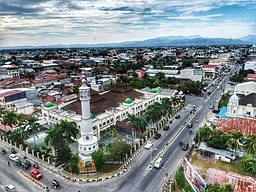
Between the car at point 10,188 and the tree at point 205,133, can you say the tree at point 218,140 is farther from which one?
the car at point 10,188

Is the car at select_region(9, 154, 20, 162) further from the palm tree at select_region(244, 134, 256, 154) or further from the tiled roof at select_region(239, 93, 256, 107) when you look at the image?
the tiled roof at select_region(239, 93, 256, 107)

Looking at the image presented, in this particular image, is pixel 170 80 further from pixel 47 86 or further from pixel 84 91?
pixel 84 91

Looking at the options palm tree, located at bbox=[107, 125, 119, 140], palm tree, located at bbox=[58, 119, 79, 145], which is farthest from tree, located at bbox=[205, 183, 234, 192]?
palm tree, located at bbox=[58, 119, 79, 145]

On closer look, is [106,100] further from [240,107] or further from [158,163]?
[240,107]

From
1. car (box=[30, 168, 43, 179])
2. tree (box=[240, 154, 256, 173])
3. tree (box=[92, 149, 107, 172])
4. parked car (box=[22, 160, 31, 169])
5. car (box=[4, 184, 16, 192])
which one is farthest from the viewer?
parked car (box=[22, 160, 31, 169])

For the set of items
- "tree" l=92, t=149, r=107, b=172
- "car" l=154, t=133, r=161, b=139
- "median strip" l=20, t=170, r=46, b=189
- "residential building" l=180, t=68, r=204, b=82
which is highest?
"residential building" l=180, t=68, r=204, b=82

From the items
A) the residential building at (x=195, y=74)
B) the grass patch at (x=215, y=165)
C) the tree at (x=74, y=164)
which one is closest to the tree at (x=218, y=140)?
the grass patch at (x=215, y=165)

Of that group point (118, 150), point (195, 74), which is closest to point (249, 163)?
point (118, 150)

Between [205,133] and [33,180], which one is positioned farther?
[205,133]

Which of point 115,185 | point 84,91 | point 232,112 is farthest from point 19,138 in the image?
point 232,112
